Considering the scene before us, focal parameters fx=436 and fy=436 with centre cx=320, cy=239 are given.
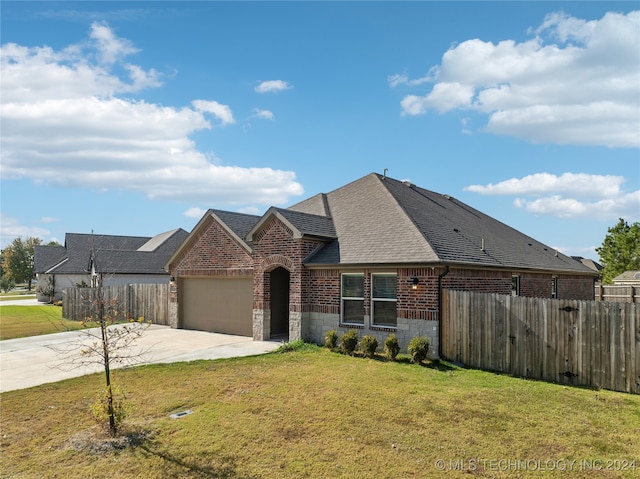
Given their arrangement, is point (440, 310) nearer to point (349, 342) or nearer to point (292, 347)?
point (349, 342)

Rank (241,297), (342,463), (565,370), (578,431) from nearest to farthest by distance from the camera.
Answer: (342,463)
(578,431)
(565,370)
(241,297)

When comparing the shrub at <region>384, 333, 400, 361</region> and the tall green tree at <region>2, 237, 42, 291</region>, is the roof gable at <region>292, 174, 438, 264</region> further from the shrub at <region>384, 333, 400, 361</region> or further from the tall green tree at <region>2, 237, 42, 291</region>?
the tall green tree at <region>2, 237, 42, 291</region>

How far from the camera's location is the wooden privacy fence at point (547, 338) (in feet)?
32.1

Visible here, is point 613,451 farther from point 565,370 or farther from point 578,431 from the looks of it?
point 565,370

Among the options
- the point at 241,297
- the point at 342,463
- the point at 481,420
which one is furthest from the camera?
the point at 241,297

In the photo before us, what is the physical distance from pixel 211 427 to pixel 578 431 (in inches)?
246

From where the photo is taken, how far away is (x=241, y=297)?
62.2 feet

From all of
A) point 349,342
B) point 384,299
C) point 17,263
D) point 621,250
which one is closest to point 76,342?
point 349,342

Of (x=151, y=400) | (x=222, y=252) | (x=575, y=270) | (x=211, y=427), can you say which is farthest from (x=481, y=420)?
(x=575, y=270)

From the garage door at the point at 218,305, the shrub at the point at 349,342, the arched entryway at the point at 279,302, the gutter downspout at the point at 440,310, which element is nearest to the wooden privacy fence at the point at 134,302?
the garage door at the point at 218,305

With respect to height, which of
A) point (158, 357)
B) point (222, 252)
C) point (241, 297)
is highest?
point (222, 252)

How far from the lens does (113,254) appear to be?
125ft

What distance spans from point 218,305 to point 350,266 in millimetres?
8103

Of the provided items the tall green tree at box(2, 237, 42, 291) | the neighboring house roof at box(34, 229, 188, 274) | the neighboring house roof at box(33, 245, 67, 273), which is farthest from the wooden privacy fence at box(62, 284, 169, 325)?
the tall green tree at box(2, 237, 42, 291)
